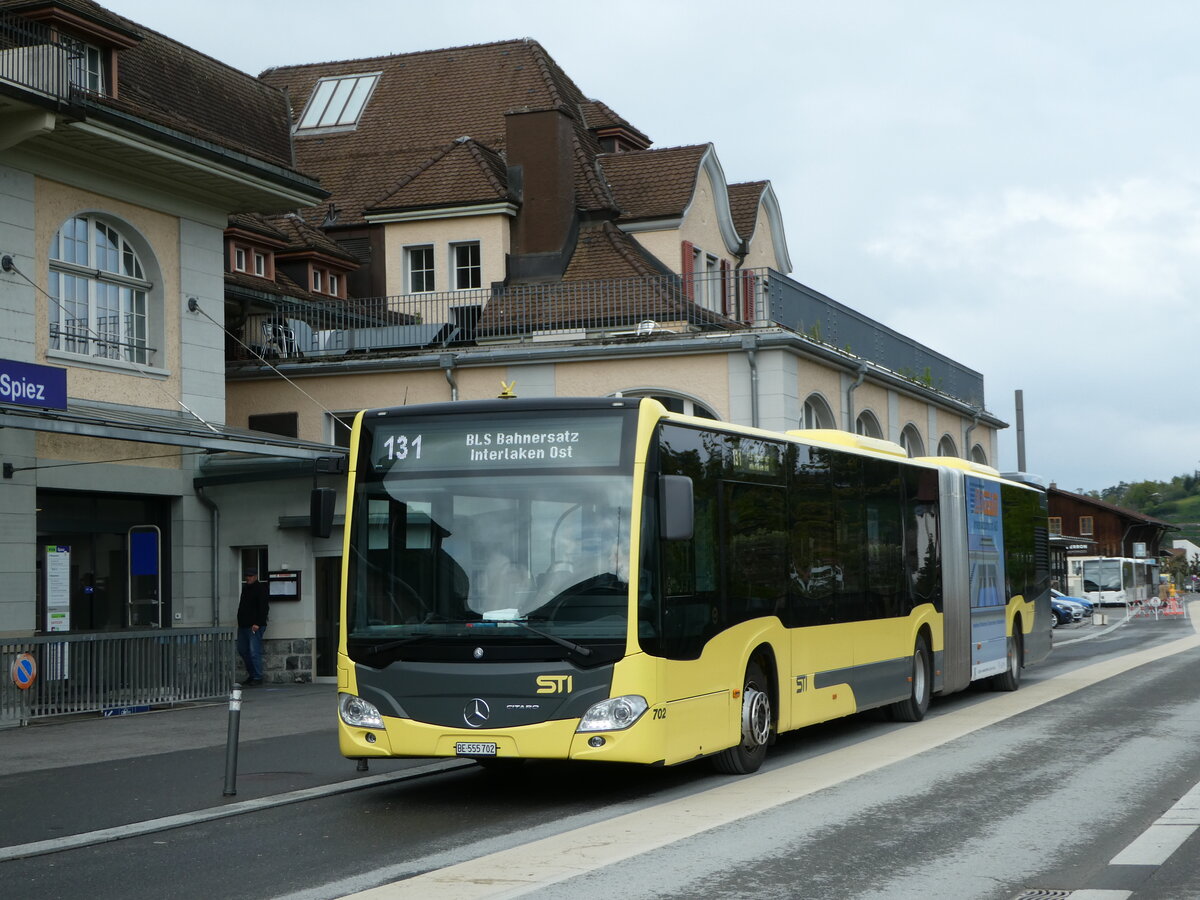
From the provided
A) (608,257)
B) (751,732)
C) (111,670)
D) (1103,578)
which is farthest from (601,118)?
(1103,578)

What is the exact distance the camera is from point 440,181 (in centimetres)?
3356

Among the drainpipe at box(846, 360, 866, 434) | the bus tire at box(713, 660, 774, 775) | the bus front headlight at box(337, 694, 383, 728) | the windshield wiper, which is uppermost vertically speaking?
the drainpipe at box(846, 360, 866, 434)

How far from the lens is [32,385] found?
57.5ft

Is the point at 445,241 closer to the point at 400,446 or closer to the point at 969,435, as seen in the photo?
the point at 969,435

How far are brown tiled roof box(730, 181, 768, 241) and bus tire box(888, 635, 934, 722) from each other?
67.7 feet

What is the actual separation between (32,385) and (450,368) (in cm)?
1072

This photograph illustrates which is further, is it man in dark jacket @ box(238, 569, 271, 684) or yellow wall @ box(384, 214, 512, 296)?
yellow wall @ box(384, 214, 512, 296)

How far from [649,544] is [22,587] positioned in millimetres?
12336

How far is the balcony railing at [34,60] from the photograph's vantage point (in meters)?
20.2

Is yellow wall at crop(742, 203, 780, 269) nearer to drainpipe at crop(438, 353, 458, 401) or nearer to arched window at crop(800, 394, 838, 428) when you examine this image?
arched window at crop(800, 394, 838, 428)

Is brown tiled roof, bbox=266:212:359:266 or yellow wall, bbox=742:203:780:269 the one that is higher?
yellow wall, bbox=742:203:780:269

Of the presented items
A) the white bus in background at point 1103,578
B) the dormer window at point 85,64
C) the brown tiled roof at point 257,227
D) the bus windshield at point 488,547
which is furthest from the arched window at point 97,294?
the white bus in background at point 1103,578

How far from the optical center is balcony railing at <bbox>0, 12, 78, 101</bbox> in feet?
66.3

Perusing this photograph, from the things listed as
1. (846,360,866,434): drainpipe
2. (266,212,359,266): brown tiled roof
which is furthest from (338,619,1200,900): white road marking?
(266,212,359,266): brown tiled roof
